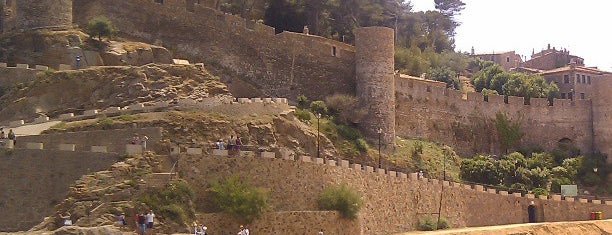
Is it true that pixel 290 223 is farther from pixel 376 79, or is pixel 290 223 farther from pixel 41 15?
pixel 41 15

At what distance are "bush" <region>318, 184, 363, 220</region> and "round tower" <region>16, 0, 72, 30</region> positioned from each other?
57.0 ft

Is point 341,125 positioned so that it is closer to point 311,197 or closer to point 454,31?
point 311,197

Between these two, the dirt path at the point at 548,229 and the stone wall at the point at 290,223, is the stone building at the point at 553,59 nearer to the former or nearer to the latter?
the dirt path at the point at 548,229

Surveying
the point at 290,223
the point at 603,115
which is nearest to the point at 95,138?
the point at 290,223

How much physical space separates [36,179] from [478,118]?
3314 cm

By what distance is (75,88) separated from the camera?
41312 millimetres

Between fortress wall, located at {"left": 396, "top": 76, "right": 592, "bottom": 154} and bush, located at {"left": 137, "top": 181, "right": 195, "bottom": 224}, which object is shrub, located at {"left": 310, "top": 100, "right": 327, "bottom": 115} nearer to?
fortress wall, located at {"left": 396, "top": 76, "right": 592, "bottom": 154}

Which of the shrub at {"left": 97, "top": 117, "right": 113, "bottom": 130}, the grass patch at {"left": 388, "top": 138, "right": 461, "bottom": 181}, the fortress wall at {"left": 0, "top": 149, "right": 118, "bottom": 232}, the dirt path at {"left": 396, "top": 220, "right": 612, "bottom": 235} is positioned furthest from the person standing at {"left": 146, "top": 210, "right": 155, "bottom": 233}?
the grass patch at {"left": 388, "top": 138, "right": 461, "bottom": 181}

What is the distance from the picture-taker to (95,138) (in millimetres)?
35375

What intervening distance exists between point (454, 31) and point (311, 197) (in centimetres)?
5355

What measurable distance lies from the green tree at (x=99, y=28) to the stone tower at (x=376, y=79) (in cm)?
1368

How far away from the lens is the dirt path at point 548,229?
42.5m

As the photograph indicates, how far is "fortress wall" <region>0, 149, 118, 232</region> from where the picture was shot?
32750 millimetres

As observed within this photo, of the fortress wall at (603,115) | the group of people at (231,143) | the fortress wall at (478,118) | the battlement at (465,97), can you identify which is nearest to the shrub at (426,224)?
the group of people at (231,143)
